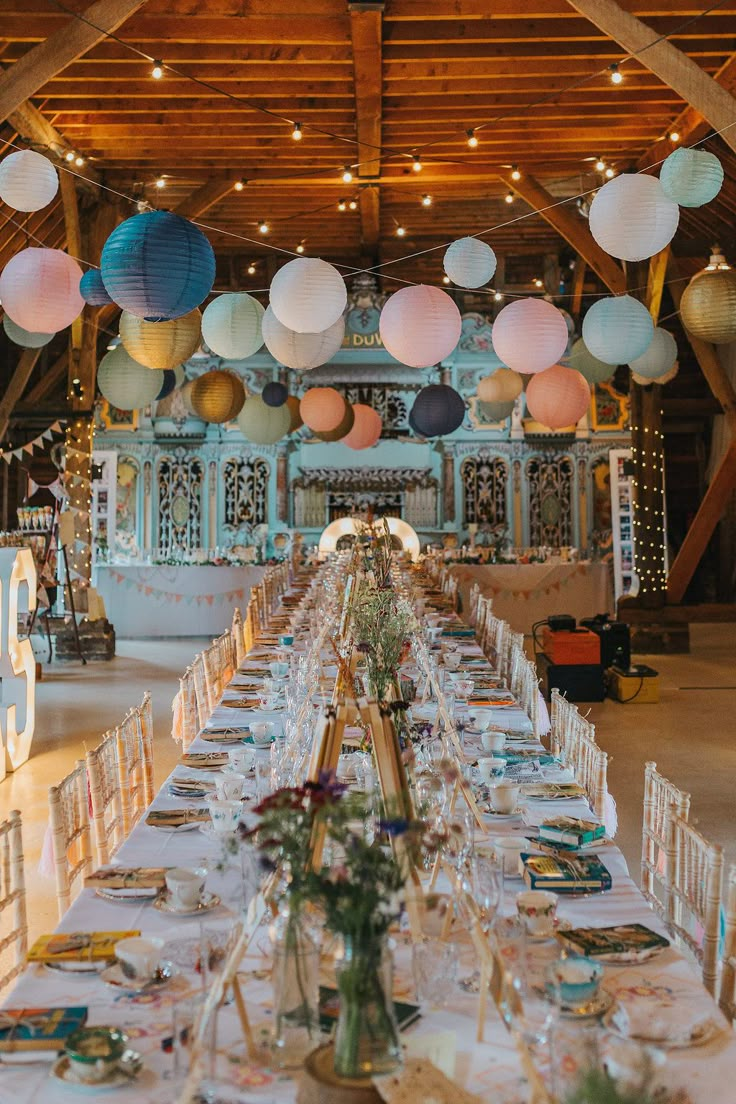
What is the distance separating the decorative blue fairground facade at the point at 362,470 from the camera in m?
16.4

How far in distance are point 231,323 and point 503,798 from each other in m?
4.71

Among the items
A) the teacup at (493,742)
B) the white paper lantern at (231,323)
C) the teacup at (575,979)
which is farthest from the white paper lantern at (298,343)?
the teacup at (575,979)

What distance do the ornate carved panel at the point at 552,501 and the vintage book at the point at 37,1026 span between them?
14.9 meters

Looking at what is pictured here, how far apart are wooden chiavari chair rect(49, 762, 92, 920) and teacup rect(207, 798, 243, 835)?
0.40 meters

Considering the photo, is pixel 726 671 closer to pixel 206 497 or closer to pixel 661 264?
pixel 661 264

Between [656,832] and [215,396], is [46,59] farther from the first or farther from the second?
[656,832]

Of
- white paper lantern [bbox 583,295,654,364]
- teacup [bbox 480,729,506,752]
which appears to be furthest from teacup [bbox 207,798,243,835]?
white paper lantern [bbox 583,295,654,364]

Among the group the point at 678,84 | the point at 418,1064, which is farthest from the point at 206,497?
the point at 418,1064

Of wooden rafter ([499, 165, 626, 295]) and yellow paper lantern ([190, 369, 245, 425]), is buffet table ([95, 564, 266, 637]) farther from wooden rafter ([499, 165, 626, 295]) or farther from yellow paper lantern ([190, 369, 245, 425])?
wooden rafter ([499, 165, 626, 295])

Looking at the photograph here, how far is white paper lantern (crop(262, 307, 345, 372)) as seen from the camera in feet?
23.2

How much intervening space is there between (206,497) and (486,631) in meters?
9.15

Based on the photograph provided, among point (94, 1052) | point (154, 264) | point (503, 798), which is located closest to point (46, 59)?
point (154, 264)

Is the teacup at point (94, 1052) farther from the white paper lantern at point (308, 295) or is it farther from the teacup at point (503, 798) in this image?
the white paper lantern at point (308, 295)

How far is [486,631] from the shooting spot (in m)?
8.11
